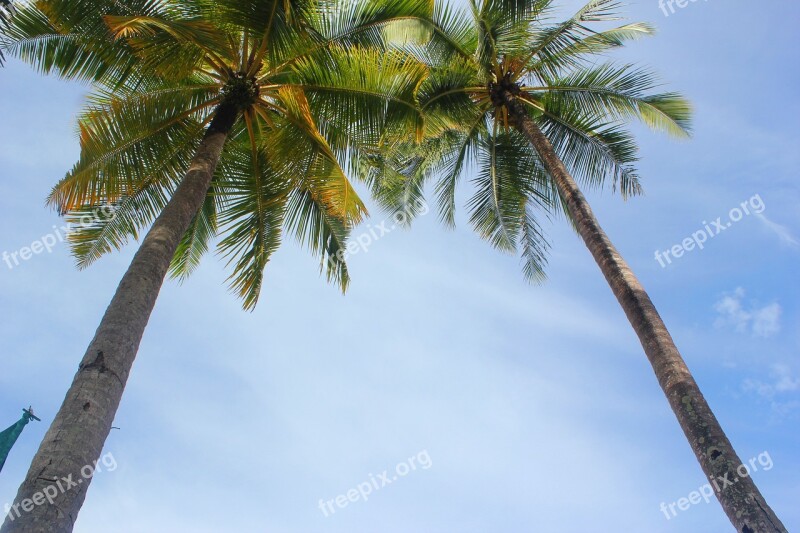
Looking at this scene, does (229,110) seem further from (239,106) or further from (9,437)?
(9,437)

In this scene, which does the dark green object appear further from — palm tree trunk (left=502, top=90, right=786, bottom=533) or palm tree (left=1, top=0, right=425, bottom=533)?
palm tree trunk (left=502, top=90, right=786, bottom=533)

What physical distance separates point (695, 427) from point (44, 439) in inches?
209

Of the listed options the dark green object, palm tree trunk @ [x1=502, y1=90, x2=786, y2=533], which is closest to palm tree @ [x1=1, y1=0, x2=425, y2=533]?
the dark green object

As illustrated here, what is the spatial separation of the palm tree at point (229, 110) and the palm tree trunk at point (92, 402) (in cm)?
41

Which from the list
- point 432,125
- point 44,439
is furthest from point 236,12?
point 44,439

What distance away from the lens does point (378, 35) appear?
9.81 m

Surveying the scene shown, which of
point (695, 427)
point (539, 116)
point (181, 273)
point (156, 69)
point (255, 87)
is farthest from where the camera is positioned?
point (539, 116)

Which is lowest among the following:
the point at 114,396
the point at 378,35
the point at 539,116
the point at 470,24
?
the point at 114,396

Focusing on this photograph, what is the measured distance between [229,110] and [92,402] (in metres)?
5.48

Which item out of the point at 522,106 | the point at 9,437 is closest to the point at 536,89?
the point at 522,106

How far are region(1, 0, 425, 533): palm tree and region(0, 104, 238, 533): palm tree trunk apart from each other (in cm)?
41

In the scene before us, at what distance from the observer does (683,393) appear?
589cm

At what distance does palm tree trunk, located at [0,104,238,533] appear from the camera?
3838 millimetres

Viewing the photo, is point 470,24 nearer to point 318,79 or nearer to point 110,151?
point 318,79
